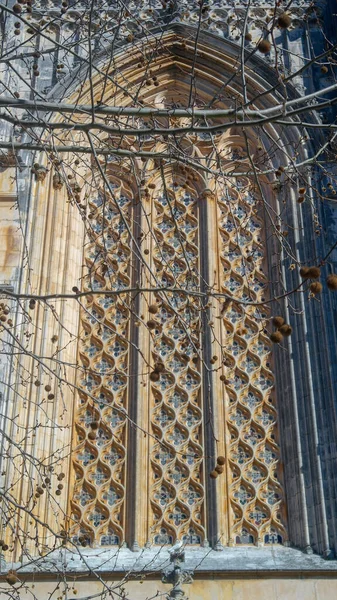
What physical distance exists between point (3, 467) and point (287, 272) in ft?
13.9

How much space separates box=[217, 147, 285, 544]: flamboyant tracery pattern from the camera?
371 inches

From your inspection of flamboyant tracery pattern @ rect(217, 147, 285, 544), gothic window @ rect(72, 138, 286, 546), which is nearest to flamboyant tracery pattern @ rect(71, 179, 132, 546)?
gothic window @ rect(72, 138, 286, 546)

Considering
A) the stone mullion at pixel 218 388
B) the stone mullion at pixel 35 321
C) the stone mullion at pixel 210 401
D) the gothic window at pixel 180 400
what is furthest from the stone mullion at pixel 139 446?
the stone mullion at pixel 35 321

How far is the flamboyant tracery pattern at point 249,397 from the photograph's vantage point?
9.41 m

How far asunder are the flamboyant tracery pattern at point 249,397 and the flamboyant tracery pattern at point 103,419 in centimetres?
128

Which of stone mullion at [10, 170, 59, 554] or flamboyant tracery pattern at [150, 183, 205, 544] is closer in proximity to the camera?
stone mullion at [10, 170, 59, 554]

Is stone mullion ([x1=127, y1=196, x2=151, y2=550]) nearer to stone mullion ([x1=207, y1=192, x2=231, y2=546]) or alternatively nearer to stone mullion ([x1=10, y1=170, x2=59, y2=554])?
stone mullion ([x1=207, y1=192, x2=231, y2=546])

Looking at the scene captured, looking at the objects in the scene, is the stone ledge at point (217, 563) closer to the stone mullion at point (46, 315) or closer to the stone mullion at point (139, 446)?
the stone mullion at point (139, 446)

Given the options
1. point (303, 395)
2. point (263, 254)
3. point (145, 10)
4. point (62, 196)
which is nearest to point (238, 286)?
point (263, 254)

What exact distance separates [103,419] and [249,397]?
1.78 m

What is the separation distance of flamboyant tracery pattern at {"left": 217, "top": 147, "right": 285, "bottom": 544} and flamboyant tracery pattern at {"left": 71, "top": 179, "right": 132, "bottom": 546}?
4.19 ft

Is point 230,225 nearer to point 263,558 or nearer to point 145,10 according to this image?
point 145,10

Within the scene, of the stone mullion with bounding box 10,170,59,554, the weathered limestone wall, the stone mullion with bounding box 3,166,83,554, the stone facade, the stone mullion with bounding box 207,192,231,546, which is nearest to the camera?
the weathered limestone wall

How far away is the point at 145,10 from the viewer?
40.0ft
